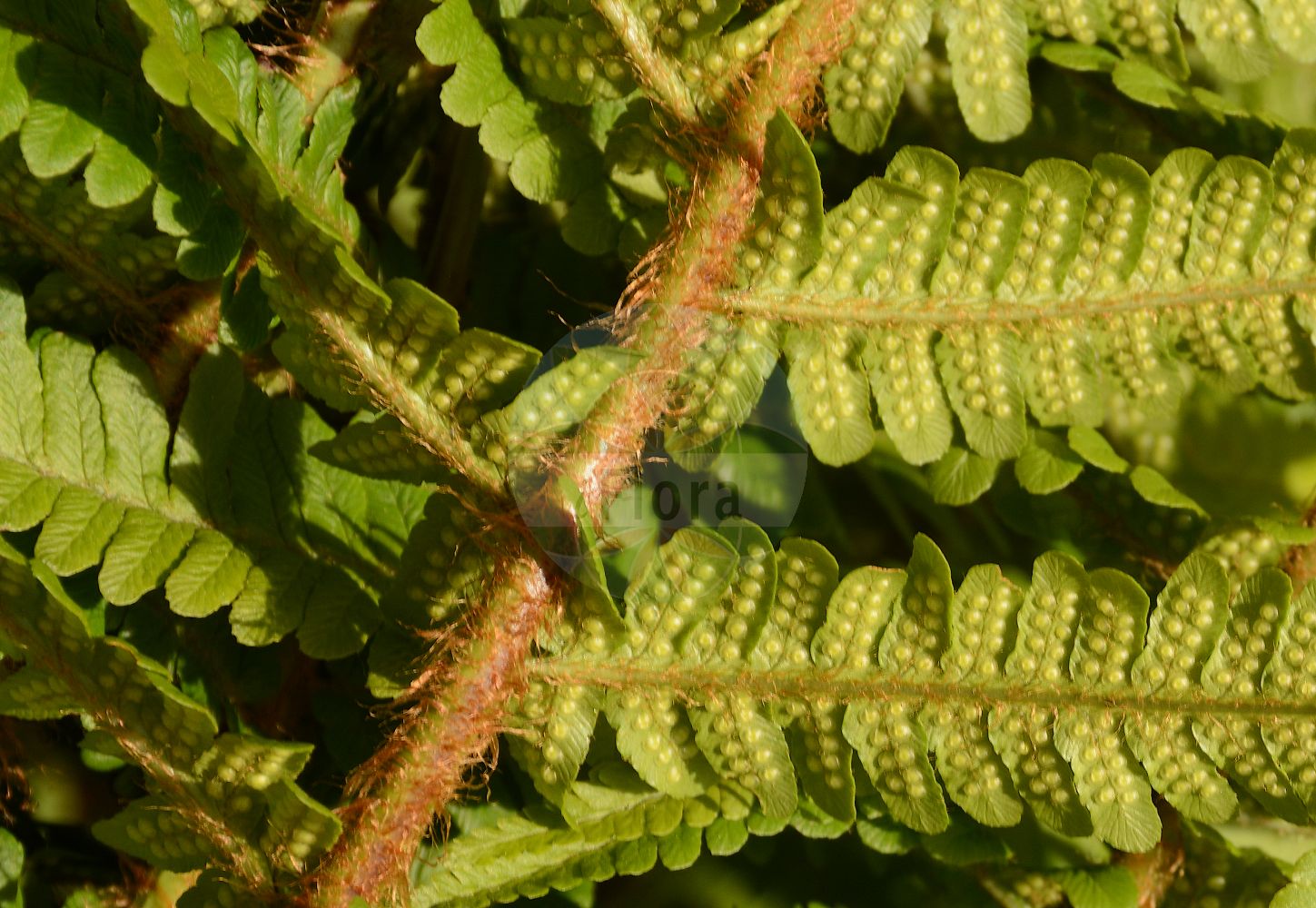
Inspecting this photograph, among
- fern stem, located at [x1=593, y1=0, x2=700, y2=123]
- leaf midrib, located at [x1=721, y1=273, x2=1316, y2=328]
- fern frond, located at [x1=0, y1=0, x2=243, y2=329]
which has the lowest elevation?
leaf midrib, located at [x1=721, y1=273, x2=1316, y2=328]

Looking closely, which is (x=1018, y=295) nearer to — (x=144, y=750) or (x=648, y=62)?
(x=648, y=62)

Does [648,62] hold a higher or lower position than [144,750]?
higher

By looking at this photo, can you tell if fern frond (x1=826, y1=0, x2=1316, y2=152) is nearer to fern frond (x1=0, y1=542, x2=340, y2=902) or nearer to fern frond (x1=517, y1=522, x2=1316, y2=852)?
fern frond (x1=517, y1=522, x2=1316, y2=852)

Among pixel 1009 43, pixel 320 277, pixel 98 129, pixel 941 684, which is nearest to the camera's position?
pixel 320 277

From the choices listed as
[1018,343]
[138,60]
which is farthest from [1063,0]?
[138,60]

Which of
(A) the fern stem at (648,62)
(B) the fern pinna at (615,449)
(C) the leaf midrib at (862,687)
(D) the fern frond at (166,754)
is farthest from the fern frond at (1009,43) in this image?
(D) the fern frond at (166,754)

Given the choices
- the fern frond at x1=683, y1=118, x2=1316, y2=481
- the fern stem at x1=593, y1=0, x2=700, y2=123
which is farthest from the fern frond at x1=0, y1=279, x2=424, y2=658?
the fern stem at x1=593, y1=0, x2=700, y2=123

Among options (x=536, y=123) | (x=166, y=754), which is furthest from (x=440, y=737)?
(x=536, y=123)

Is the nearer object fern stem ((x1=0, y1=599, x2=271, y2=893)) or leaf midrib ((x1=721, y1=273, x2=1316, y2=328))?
fern stem ((x1=0, y1=599, x2=271, y2=893))
